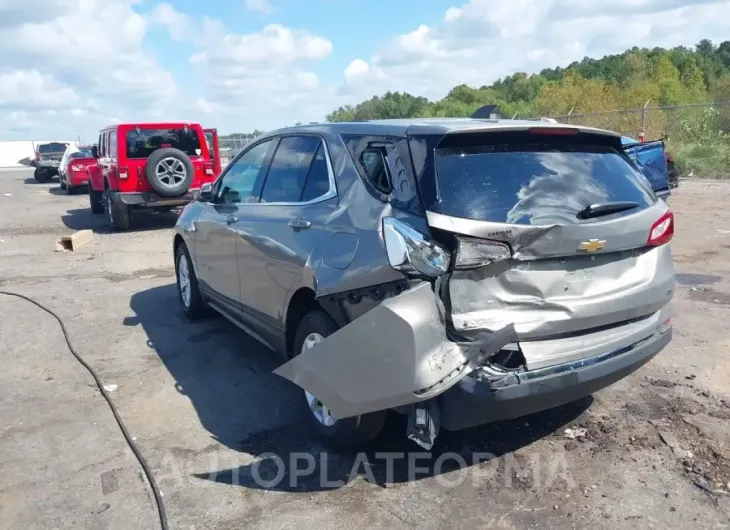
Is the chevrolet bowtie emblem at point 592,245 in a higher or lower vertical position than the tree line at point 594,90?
lower

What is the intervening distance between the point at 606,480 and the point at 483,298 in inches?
50.7

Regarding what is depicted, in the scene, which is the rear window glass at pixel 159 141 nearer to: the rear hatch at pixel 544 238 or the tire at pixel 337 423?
the tire at pixel 337 423

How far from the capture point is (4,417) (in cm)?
473

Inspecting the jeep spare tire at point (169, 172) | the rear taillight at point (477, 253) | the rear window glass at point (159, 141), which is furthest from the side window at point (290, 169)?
the rear window glass at point (159, 141)

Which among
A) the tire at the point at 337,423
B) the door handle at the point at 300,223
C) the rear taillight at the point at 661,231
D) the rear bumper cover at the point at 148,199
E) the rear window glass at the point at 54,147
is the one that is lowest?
the tire at the point at 337,423

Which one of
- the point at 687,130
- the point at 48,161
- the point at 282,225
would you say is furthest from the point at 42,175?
the point at 282,225

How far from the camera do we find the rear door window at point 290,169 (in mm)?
4430

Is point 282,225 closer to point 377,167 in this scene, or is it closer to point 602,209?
point 377,167

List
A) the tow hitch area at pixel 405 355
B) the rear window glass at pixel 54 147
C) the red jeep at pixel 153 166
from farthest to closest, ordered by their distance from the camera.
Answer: the rear window glass at pixel 54 147 → the red jeep at pixel 153 166 → the tow hitch area at pixel 405 355

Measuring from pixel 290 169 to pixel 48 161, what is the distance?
1221 inches

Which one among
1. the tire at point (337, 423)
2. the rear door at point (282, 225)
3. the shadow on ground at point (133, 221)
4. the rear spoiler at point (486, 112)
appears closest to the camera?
the tire at point (337, 423)

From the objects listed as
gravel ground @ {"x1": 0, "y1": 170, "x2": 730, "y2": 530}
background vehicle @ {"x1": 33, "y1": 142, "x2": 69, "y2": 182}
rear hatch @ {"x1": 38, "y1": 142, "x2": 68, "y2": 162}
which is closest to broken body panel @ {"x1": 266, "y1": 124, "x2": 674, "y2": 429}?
gravel ground @ {"x1": 0, "y1": 170, "x2": 730, "y2": 530}

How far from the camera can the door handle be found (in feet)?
13.6

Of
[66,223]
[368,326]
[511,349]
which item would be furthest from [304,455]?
[66,223]
